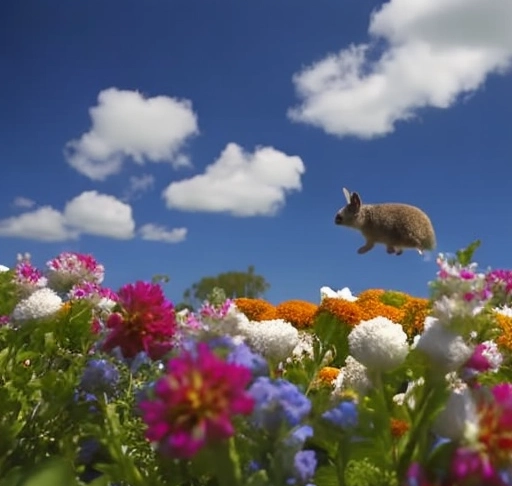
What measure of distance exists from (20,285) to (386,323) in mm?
1247

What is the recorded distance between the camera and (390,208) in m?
10.8

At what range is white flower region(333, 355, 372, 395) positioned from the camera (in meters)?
2.08

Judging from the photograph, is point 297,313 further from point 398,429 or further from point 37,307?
point 398,429

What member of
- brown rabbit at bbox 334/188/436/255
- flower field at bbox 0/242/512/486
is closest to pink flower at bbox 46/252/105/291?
flower field at bbox 0/242/512/486

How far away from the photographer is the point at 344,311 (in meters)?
3.06

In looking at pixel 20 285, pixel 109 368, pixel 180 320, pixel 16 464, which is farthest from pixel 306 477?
pixel 20 285

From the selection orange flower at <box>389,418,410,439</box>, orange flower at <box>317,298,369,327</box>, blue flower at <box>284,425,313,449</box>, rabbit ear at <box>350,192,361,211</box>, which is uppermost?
rabbit ear at <box>350,192,361,211</box>

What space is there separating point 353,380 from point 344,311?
2.90 feet

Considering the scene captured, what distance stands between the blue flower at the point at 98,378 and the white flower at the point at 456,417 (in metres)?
0.93

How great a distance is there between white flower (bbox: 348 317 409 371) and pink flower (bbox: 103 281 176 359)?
43 cm

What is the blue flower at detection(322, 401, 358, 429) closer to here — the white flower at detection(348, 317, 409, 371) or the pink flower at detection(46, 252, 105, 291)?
the white flower at detection(348, 317, 409, 371)

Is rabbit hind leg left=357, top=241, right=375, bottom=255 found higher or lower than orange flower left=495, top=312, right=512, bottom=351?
higher

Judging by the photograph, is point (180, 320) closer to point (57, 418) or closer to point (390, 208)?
point (57, 418)

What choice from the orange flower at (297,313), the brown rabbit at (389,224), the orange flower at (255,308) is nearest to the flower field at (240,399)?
the orange flower at (297,313)
